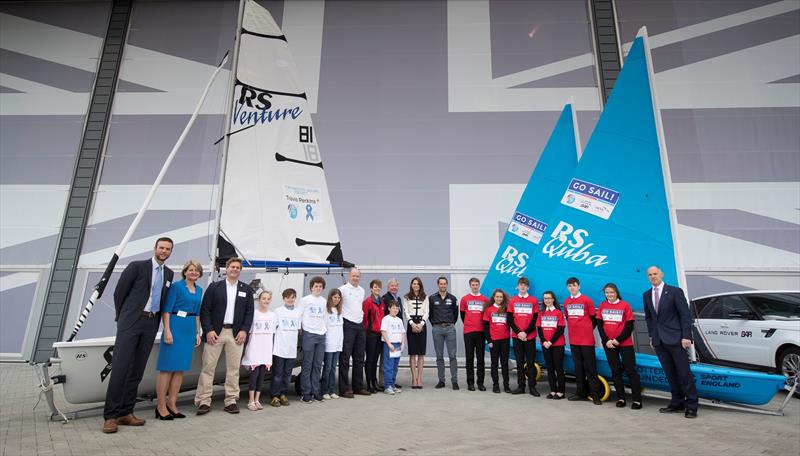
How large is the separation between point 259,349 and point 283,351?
Answer: 0.83 ft

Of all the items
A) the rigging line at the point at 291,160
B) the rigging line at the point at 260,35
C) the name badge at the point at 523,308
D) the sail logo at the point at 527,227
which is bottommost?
the name badge at the point at 523,308

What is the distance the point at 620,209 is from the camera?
5.34 m

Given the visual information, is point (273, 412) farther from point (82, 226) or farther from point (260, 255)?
point (82, 226)

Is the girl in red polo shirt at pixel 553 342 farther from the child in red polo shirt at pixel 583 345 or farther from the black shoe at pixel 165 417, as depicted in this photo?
the black shoe at pixel 165 417

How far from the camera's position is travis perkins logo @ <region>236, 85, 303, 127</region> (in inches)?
219

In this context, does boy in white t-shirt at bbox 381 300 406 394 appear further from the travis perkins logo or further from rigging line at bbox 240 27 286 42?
rigging line at bbox 240 27 286 42

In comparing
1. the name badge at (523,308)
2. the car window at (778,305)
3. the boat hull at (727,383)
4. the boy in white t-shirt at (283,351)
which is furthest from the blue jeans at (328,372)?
the car window at (778,305)

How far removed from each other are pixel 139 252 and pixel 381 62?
243 inches

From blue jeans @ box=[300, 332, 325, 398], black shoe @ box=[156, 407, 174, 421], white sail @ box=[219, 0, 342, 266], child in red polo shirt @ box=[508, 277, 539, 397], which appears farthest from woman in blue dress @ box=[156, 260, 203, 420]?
child in red polo shirt @ box=[508, 277, 539, 397]

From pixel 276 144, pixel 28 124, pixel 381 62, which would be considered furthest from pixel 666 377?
pixel 28 124

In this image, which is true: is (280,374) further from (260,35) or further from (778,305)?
(778,305)

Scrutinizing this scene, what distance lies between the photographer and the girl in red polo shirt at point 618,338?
465 cm

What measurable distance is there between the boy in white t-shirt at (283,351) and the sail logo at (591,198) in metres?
3.62

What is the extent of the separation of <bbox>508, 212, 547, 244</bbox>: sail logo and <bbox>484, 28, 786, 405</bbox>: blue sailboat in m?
1.28
